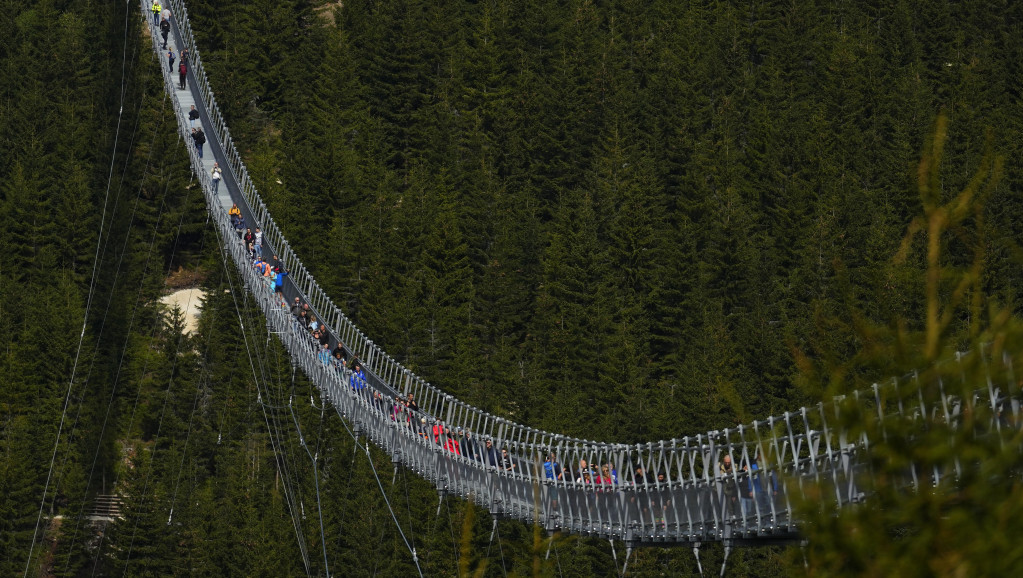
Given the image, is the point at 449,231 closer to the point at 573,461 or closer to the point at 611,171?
the point at 611,171

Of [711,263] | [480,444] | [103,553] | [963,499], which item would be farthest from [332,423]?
[963,499]

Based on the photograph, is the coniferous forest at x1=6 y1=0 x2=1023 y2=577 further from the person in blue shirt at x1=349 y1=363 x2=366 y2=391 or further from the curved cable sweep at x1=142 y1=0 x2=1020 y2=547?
the person in blue shirt at x1=349 y1=363 x2=366 y2=391

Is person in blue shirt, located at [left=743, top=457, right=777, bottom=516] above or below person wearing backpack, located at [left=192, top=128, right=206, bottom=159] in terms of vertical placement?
below

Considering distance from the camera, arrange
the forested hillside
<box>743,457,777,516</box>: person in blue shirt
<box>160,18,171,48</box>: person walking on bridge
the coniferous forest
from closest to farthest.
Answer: <box>743,457,777,516</box>: person in blue shirt < <box>160,18,171,48</box>: person walking on bridge < the coniferous forest < the forested hillside

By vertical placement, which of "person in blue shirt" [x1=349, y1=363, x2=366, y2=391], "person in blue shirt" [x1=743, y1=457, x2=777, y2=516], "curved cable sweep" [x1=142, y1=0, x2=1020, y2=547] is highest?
"person in blue shirt" [x1=349, y1=363, x2=366, y2=391]

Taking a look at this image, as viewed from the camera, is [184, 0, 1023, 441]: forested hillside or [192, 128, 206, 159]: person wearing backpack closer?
[192, 128, 206, 159]: person wearing backpack

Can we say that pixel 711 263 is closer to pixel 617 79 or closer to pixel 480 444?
Result: pixel 617 79

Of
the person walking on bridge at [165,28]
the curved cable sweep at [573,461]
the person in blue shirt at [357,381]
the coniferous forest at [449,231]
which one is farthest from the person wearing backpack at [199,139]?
the person in blue shirt at [357,381]

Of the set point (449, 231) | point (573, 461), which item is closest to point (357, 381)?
point (573, 461)

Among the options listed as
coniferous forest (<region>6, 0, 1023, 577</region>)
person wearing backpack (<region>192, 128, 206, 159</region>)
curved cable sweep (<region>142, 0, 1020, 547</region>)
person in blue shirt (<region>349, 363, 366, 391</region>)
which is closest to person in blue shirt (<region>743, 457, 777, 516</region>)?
curved cable sweep (<region>142, 0, 1020, 547</region>)
